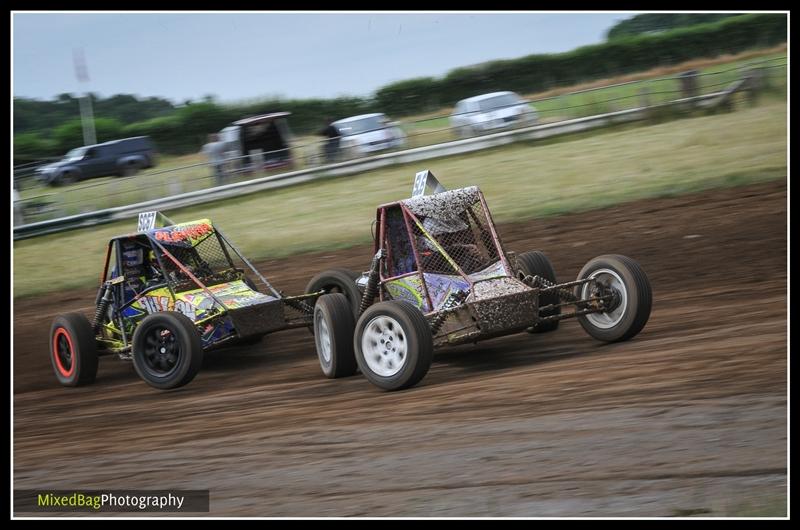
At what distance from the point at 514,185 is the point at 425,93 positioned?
2.35 m

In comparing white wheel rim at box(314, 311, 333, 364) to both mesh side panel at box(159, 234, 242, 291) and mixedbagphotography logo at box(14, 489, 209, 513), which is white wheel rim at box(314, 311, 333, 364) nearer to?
mesh side panel at box(159, 234, 242, 291)

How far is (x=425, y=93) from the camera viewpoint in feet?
53.6

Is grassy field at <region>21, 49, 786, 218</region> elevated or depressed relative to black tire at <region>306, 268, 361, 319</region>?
elevated

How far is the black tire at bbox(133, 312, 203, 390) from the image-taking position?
8.49 m

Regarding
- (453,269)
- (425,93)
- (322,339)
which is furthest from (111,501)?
(425,93)

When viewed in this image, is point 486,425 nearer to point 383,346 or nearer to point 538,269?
point 383,346

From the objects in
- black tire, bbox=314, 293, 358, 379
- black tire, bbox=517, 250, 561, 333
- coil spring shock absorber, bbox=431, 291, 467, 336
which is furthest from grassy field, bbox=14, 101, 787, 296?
coil spring shock absorber, bbox=431, 291, 467, 336

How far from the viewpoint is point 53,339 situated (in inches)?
388

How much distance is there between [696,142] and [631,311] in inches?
311

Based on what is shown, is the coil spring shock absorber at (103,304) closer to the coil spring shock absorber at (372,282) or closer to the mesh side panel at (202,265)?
the mesh side panel at (202,265)

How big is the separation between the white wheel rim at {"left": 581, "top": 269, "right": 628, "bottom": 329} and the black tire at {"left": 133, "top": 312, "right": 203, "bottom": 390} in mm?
3210

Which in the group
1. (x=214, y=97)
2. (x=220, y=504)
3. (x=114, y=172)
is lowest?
(x=220, y=504)

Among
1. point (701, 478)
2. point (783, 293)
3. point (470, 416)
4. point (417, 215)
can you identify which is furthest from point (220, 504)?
point (783, 293)

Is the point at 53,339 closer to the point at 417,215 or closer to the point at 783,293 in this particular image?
the point at 417,215
